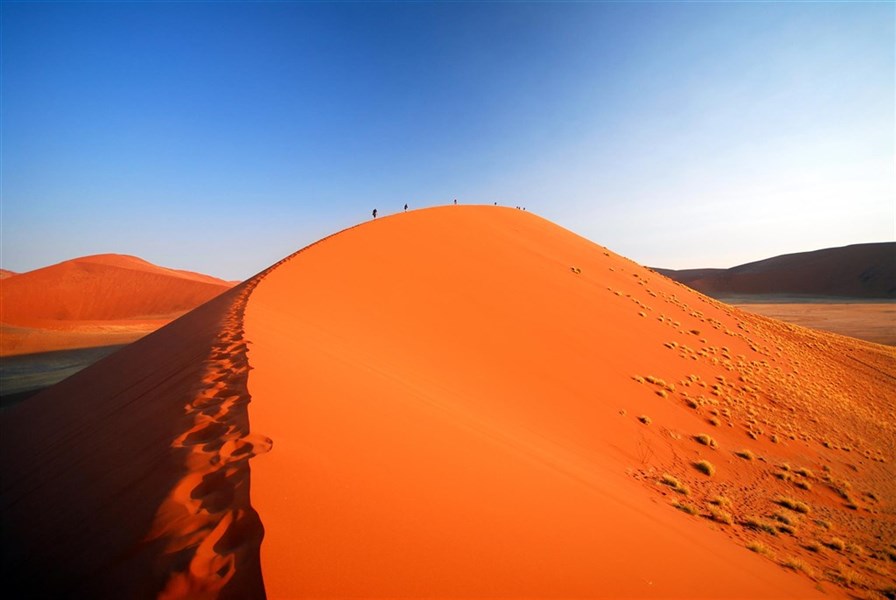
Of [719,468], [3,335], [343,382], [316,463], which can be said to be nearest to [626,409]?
[719,468]

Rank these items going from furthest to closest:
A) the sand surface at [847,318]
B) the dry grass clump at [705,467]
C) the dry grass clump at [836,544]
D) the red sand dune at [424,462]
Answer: the sand surface at [847,318]
the dry grass clump at [705,467]
the dry grass clump at [836,544]
the red sand dune at [424,462]

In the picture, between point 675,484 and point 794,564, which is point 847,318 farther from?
point 794,564

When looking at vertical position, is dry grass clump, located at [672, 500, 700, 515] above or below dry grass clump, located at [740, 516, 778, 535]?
above

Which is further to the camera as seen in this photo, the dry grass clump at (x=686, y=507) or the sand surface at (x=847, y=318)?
the sand surface at (x=847, y=318)

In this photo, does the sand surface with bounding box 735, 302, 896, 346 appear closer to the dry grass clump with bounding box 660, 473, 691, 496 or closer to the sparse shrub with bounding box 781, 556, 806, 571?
the dry grass clump with bounding box 660, 473, 691, 496

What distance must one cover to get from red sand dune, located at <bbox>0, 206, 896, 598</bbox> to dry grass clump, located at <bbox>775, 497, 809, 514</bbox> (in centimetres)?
3

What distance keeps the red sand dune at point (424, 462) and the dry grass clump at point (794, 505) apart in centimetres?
3

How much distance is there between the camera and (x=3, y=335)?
24.6 m

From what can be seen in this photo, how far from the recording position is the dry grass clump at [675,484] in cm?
619

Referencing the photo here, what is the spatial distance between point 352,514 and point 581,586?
1720mm

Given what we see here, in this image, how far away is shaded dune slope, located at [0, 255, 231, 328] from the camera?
40994 mm

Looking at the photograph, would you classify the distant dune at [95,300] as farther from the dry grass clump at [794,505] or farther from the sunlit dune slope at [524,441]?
the dry grass clump at [794,505]

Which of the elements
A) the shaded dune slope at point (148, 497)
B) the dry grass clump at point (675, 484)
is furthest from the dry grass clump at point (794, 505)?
the shaded dune slope at point (148, 497)

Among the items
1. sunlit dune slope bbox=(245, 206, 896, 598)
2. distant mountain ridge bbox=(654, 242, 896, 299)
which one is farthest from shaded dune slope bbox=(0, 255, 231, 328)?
distant mountain ridge bbox=(654, 242, 896, 299)
